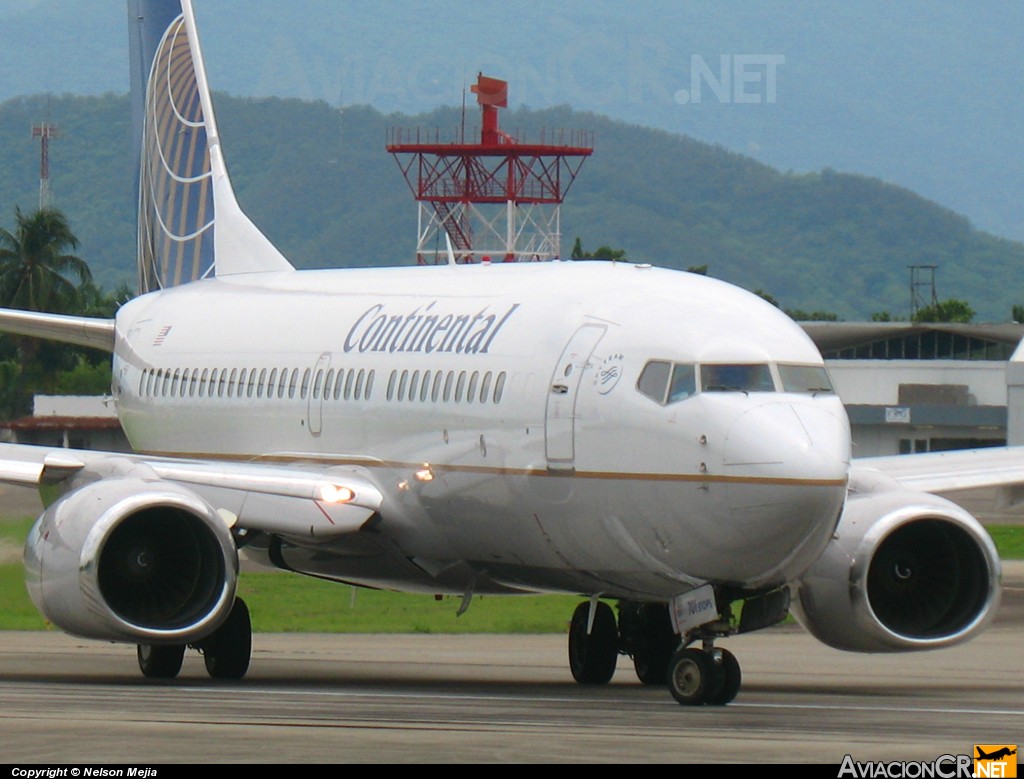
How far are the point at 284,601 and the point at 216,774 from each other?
21.8 metres

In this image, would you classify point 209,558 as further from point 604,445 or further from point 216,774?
point 216,774

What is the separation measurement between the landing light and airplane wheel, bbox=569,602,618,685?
2.56 m

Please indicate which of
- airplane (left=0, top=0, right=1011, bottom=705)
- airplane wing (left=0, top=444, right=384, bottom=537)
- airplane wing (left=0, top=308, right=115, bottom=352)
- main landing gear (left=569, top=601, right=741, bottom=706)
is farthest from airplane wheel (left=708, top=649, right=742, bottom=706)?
airplane wing (left=0, top=308, right=115, bottom=352)

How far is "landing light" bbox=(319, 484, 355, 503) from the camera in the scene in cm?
1927

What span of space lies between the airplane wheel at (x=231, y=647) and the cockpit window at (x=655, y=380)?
5.74 metres

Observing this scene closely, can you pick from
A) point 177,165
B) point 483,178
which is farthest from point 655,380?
point 483,178

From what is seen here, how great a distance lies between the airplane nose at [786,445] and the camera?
15.1 metres

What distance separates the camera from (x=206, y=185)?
28219 mm

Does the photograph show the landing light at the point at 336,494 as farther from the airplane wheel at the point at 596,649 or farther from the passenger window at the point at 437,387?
the airplane wheel at the point at 596,649

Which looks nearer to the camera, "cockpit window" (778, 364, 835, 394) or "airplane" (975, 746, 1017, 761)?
"airplane" (975, 746, 1017, 761)

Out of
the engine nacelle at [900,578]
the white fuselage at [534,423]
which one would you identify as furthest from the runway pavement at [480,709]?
the white fuselage at [534,423]

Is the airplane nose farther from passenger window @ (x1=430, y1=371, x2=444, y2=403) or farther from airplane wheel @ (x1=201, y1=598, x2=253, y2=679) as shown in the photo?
airplane wheel @ (x1=201, y1=598, x2=253, y2=679)

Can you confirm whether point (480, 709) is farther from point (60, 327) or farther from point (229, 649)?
point (60, 327)

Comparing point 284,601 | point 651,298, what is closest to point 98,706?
point 651,298
